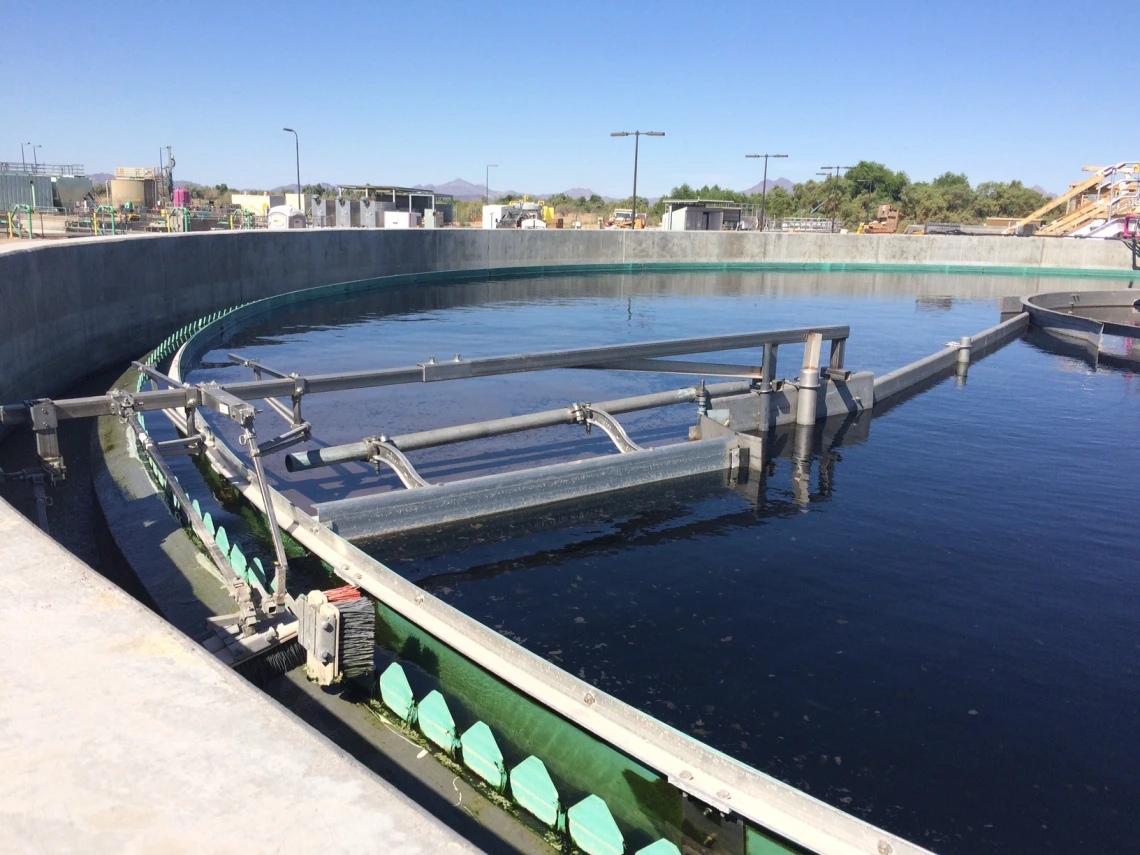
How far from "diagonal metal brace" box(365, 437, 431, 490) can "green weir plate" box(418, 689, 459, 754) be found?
4.27 meters

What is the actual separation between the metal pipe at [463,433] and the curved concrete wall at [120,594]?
12.1 feet

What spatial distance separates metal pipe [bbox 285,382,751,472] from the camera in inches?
361

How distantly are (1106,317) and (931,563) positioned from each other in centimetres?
3103

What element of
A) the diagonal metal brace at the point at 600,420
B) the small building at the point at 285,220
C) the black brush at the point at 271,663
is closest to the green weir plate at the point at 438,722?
the black brush at the point at 271,663

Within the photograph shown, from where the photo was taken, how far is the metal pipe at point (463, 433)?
30.1 ft

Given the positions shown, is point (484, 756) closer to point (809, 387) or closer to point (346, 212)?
point (809, 387)

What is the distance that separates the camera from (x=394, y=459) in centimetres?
921

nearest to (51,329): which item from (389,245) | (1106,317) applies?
(389,245)

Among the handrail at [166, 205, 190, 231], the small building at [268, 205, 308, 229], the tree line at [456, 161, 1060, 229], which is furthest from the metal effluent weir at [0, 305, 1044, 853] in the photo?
the tree line at [456, 161, 1060, 229]

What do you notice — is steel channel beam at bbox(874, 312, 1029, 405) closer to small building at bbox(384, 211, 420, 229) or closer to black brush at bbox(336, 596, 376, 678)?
black brush at bbox(336, 596, 376, 678)

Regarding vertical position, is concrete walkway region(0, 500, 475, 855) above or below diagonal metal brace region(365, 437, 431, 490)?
above

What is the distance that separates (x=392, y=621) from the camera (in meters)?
6.38

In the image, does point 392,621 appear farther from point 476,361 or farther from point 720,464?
point 720,464

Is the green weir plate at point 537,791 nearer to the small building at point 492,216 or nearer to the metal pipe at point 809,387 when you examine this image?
the metal pipe at point 809,387
